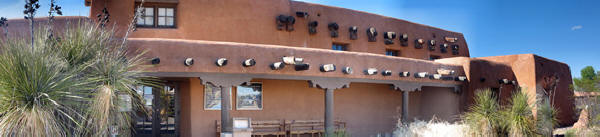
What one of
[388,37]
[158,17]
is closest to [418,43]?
[388,37]

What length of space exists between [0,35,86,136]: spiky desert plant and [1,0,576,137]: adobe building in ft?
17.1

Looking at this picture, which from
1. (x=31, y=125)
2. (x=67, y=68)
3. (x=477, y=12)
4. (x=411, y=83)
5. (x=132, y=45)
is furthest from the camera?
(x=477, y=12)

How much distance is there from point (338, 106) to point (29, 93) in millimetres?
11933

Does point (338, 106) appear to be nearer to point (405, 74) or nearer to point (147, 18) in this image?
point (405, 74)

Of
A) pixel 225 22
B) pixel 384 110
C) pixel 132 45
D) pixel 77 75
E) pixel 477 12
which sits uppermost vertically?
pixel 477 12

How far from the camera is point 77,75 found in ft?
18.9

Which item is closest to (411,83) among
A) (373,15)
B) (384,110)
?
(384,110)

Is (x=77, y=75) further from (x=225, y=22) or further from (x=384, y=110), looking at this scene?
(x=384, y=110)

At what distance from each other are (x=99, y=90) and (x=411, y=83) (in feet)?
38.1

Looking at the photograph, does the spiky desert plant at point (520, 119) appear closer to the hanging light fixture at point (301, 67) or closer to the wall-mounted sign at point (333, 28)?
the hanging light fixture at point (301, 67)

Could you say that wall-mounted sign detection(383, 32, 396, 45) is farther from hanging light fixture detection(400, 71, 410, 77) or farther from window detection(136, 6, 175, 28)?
window detection(136, 6, 175, 28)

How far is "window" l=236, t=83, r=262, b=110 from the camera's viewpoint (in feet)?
46.7

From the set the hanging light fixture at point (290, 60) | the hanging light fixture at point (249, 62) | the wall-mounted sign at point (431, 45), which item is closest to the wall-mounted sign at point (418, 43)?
the wall-mounted sign at point (431, 45)

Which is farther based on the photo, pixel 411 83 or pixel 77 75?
pixel 411 83
